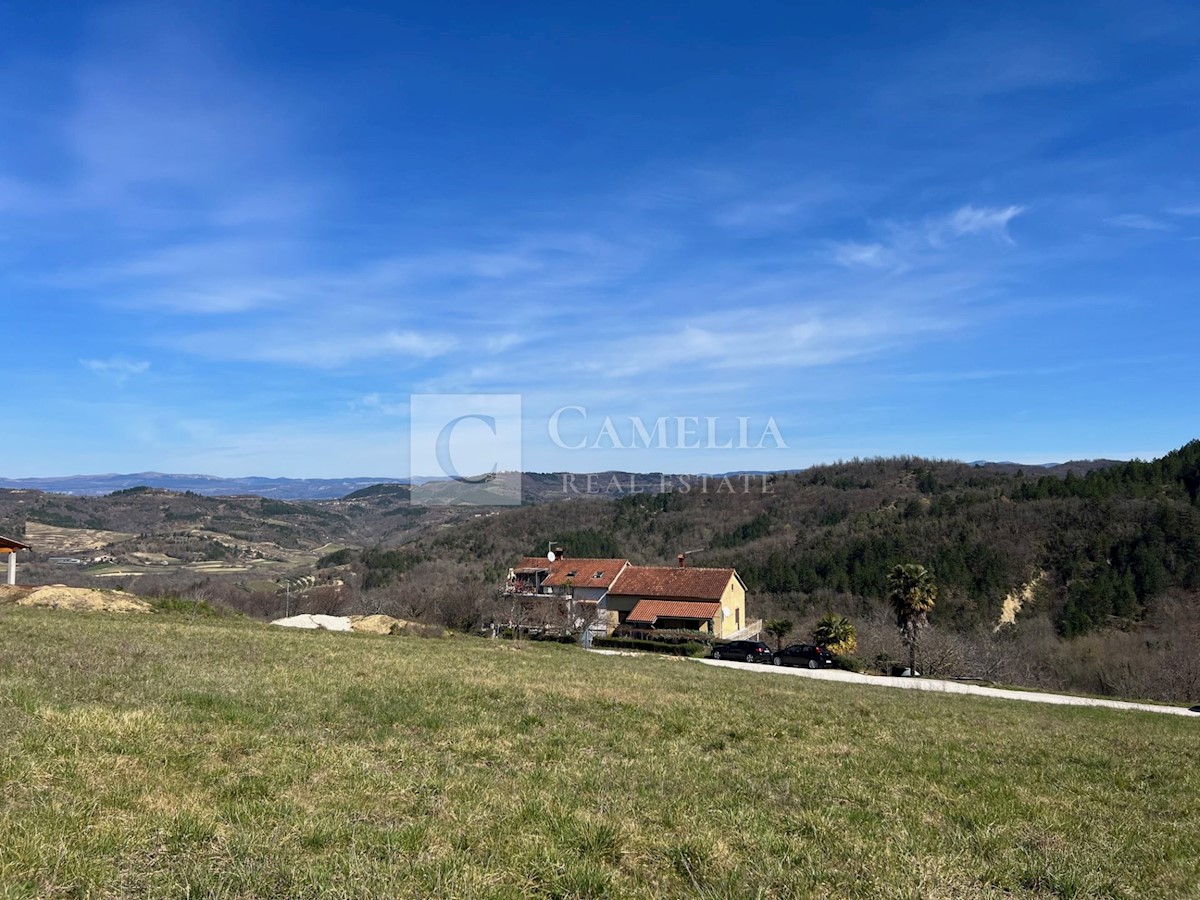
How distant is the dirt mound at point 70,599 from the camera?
82.7 feet

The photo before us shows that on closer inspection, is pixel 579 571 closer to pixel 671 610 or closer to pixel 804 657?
pixel 671 610

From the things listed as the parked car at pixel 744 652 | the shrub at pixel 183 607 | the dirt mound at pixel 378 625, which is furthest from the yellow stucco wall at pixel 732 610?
the shrub at pixel 183 607

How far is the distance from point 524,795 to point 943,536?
10038 cm

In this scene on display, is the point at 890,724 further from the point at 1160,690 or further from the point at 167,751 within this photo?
the point at 1160,690

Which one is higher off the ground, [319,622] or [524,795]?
[524,795]

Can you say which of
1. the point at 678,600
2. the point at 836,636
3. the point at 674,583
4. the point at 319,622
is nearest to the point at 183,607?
the point at 319,622

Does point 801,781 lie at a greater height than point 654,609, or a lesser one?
greater

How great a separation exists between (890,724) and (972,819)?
20.2 ft

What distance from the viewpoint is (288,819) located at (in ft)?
17.6

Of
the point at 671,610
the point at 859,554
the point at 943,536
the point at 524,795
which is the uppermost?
the point at 524,795

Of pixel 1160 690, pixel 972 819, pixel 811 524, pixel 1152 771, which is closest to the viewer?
pixel 972 819

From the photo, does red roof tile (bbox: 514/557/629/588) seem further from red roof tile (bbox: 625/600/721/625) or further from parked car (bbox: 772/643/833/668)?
parked car (bbox: 772/643/833/668)

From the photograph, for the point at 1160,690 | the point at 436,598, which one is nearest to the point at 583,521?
the point at 436,598

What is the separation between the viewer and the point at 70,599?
26.0 m
